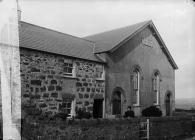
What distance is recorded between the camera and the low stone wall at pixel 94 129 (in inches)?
486

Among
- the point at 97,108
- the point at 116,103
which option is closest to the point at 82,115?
the point at 97,108

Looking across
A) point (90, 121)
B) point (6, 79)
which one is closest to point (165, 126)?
point (90, 121)

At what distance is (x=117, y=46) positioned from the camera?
23.1m

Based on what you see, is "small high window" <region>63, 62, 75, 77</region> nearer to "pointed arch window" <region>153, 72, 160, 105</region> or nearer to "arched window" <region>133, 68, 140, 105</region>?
"arched window" <region>133, 68, 140, 105</region>

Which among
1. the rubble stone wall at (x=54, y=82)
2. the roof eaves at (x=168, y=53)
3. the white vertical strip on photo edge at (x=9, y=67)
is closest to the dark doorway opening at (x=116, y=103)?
the rubble stone wall at (x=54, y=82)

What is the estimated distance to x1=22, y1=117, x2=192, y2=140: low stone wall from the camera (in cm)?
1234

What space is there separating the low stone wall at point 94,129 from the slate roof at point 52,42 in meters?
6.14

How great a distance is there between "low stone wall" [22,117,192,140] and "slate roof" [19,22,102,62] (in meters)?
6.14

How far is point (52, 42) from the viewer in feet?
66.6

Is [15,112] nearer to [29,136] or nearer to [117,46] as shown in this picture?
[29,136]

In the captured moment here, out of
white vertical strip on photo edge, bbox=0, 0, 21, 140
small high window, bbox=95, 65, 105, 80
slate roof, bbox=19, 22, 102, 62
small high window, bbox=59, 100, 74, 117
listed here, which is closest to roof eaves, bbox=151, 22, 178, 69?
slate roof, bbox=19, 22, 102, 62

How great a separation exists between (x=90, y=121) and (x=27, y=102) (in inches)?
185

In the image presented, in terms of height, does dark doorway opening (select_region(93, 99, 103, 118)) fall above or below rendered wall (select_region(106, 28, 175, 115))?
below

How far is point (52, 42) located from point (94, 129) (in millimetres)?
8738
